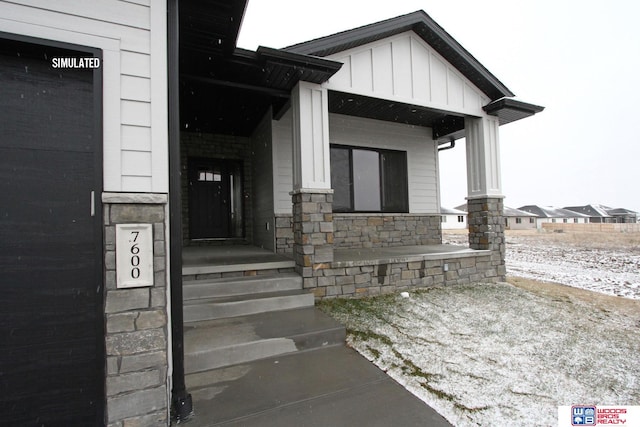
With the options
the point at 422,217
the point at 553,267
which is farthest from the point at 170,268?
the point at 553,267

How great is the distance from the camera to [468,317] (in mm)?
3656

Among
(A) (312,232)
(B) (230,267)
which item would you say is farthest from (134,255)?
(A) (312,232)

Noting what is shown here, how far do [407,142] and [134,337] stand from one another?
6.64 metres

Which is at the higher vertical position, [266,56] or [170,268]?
[266,56]

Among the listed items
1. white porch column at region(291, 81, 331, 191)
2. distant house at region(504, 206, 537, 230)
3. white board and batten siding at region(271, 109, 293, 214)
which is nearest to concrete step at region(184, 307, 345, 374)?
white porch column at region(291, 81, 331, 191)

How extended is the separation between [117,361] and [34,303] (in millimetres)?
577

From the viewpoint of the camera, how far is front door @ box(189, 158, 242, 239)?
21.2 ft

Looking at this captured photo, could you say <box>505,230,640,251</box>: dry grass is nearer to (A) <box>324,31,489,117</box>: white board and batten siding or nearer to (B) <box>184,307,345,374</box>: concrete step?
(A) <box>324,31,489,117</box>: white board and batten siding

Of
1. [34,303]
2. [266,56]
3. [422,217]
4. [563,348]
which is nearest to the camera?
[34,303]

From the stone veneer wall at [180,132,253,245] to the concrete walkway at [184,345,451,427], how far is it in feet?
Result: 14.6

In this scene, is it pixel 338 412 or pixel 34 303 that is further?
pixel 338 412

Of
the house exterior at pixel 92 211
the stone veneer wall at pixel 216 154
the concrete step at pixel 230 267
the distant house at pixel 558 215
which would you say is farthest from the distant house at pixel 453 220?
the house exterior at pixel 92 211

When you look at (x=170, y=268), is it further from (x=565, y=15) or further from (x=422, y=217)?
(x=565, y=15)

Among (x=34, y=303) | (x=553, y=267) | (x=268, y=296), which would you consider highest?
(x=34, y=303)
